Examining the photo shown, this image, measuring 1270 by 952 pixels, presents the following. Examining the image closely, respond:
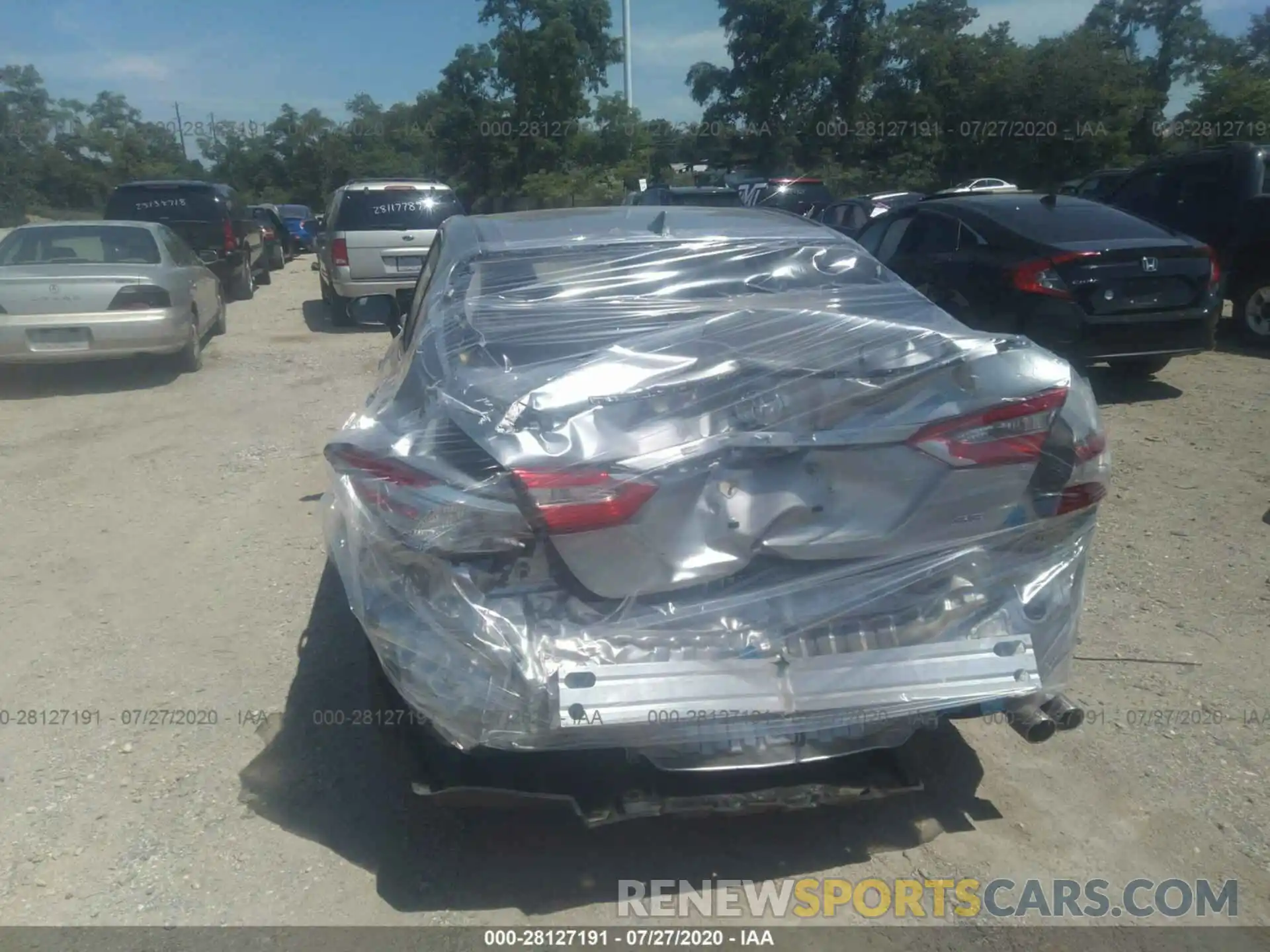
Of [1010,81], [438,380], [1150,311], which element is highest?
[1010,81]

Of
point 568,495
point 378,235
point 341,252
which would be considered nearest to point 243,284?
point 341,252

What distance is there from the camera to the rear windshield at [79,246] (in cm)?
962

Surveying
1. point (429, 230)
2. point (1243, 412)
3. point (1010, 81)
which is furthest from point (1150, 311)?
point (1010, 81)

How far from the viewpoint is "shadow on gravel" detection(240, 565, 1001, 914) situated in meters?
2.93

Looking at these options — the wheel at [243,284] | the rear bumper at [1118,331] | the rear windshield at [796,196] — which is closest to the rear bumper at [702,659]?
the rear bumper at [1118,331]

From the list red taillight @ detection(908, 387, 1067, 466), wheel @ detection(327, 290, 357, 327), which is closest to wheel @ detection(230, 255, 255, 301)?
wheel @ detection(327, 290, 357, 327)

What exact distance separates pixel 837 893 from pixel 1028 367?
1524 millimetres

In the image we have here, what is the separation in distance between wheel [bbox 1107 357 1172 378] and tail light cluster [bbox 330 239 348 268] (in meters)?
8.60

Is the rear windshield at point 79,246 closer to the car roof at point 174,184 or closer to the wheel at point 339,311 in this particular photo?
the wheel at point 339,311

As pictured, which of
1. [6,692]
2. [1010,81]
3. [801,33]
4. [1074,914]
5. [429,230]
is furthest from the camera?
[801,33]

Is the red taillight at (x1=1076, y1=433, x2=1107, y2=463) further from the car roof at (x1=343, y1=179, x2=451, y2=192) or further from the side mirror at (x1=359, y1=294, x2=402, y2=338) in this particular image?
the car roof at (x1=343, y1=179, x2=451, y2=192)

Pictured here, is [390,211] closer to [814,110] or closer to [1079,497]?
[1079,497]

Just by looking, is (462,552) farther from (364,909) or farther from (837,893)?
(837,893)

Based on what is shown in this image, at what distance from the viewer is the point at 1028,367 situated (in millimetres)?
2887
